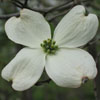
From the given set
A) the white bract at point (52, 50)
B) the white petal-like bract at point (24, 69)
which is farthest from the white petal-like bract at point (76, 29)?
the white petal-like bract at point (24, 69)

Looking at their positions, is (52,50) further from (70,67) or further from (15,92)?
(15,92)

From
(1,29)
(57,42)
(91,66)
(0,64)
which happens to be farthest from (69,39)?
(1,29)

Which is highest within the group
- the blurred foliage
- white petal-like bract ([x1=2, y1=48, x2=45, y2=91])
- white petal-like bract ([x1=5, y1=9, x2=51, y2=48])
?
white petal-like bract ([x1=5, y1=9, x2=51, y2=48])

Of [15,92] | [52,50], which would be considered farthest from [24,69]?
[15,92]

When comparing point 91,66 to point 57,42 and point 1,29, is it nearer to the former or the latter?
point 57,42

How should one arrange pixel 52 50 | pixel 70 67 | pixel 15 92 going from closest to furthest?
pixel 70 67 → pixel 52 50 → pixel 15 92

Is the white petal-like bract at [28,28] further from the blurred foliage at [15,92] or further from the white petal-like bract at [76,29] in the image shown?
the blurred foliage at [15,92]

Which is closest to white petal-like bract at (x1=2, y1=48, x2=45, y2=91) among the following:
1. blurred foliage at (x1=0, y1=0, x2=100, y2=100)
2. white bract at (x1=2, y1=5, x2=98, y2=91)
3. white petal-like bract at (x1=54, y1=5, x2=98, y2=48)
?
white bract at (x1=2, y1=5, x2=98, y2=91)

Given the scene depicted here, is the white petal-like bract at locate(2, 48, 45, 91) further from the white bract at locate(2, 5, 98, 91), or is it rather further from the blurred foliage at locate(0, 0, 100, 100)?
the blurred foliage at locate(0, 0, 100, 100)
